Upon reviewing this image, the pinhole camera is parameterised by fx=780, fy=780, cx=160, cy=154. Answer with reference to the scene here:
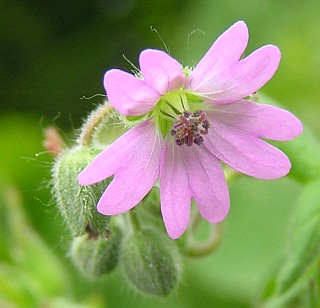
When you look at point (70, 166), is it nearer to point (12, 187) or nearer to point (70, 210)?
point (70, 210)

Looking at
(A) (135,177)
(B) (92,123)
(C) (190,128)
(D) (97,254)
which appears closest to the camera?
(A) (135,177)

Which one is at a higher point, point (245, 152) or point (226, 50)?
point (226, 50)

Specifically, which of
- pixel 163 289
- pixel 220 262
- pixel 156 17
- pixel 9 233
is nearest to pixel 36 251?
pixel 9 233

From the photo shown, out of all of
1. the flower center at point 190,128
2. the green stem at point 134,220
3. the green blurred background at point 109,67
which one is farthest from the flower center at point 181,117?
the green blurred background at point 109,67

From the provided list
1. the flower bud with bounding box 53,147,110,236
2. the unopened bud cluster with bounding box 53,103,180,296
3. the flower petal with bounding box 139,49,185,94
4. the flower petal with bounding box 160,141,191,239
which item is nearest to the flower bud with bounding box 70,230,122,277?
the unopened bud cluster with bounding box 53,103,180,296

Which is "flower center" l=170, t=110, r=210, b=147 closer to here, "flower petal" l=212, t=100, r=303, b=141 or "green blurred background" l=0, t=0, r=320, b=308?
"flower petal" l=212, t=100, r=303, b=141

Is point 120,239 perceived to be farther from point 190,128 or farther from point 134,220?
point 190,128

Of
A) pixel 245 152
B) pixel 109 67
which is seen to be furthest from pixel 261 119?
pixel 109 67

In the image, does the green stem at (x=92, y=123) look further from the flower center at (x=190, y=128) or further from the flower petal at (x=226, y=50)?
the flower petal at (x=226, y=50)
